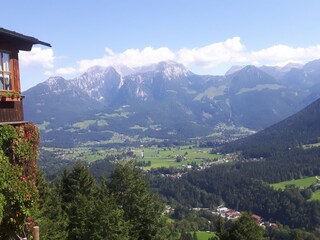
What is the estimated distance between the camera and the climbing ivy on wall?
54.7 ft

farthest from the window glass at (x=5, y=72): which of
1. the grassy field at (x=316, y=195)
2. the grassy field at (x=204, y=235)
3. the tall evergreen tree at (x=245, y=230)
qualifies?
the grassy field at (x=316, y=195)

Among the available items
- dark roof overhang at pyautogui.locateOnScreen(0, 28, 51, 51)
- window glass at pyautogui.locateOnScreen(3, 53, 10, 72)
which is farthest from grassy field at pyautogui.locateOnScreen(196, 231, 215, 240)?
window glass at pyautogui.locateOnScreen(3, 53, 10, 72)

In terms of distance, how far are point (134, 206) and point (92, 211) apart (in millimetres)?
6530

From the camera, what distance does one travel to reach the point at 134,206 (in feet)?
133

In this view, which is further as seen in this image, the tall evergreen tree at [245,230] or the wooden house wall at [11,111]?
the tall evergreen tree at [245,230]

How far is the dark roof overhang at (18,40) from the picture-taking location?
→ 22.4 m

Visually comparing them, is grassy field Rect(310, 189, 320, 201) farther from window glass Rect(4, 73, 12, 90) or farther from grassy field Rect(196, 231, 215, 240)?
window glass Rect(4, 73, 12, 90)

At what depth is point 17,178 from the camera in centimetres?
1747

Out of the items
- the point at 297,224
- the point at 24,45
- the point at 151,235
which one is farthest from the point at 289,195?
→ the point at 24,45

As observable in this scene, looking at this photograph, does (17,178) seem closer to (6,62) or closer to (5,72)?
(5,72)

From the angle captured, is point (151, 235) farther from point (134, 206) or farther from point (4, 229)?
point (4, 229)

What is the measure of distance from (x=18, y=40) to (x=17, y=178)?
31.6 ft

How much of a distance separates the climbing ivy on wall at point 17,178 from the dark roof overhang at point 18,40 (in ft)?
15.2

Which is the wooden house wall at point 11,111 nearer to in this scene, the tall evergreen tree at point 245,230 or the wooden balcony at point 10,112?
the wooden balcony at point 10,112
